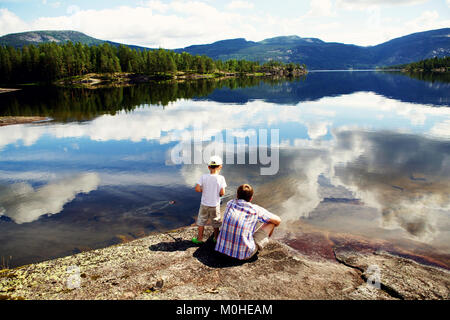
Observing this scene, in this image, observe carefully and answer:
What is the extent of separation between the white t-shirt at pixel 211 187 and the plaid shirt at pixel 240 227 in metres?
1.36

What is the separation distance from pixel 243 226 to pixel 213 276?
186 centimetres

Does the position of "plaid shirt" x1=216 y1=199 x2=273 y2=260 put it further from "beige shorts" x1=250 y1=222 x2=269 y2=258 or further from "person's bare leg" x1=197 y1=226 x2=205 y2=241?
"person's bare leg" x1=197 y1=226 x2=205 y2=241

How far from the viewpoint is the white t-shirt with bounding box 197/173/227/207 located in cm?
1032

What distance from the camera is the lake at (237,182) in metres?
12.9

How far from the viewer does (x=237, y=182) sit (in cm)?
1961

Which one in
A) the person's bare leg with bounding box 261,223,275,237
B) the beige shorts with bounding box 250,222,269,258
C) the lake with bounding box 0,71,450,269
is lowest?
the lake with bounding box 0,71,450,269

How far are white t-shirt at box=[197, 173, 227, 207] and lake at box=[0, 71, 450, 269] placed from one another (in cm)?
424

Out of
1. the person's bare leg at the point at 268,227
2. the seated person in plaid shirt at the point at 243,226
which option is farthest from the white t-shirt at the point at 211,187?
the person's bare leg at the point at 268,227

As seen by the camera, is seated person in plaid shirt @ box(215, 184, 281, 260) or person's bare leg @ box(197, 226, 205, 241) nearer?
seated person in plaid shirt @ box(215, 184, 281, 260)

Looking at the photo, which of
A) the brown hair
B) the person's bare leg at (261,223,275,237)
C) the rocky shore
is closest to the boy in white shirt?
the rocky shore

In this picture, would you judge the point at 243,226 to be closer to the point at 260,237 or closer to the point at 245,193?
the point at 245,193

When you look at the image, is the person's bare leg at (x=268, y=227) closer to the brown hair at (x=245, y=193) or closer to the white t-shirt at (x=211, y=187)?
the brown hair at (x=245, y=193)

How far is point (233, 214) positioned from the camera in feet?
29.1
